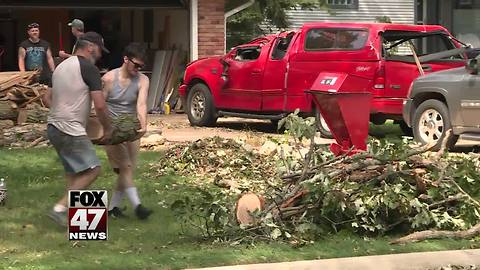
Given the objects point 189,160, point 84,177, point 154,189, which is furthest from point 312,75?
point 84,177

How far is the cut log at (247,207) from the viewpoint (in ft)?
23.1

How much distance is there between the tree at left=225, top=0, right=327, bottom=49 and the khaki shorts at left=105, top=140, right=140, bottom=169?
35.6 feet

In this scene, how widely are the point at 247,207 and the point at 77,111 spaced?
1626 millimetres

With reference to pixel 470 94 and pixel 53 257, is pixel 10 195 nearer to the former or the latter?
pixel 53 257

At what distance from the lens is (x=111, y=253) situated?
652 centimetres

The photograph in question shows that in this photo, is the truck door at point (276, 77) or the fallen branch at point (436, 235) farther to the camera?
the truck door at point (276, 77)

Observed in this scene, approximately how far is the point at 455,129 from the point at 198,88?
5.75 meters

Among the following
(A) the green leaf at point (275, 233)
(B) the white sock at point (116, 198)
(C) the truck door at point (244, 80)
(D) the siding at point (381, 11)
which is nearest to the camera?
(A) the green leaf at point (275, 233)

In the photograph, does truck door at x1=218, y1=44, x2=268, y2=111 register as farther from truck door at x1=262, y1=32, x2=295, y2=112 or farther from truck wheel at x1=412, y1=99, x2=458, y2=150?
truck wheel at x1=412, y1=99, x2=458, y2=150

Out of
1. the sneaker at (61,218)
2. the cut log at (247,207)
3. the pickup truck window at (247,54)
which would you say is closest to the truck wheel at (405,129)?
the pickup truck window at (247,54)

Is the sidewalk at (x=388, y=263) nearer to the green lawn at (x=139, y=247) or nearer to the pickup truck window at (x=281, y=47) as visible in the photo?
the green lawn at (x=139, y=247)

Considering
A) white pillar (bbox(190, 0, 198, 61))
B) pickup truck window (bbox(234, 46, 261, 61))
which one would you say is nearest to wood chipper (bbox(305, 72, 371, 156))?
pickup truck window (bbox(234, 46, 261, 61))

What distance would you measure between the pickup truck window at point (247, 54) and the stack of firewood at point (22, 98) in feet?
11.6

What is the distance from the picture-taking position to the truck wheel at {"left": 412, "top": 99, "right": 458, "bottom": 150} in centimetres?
1171
